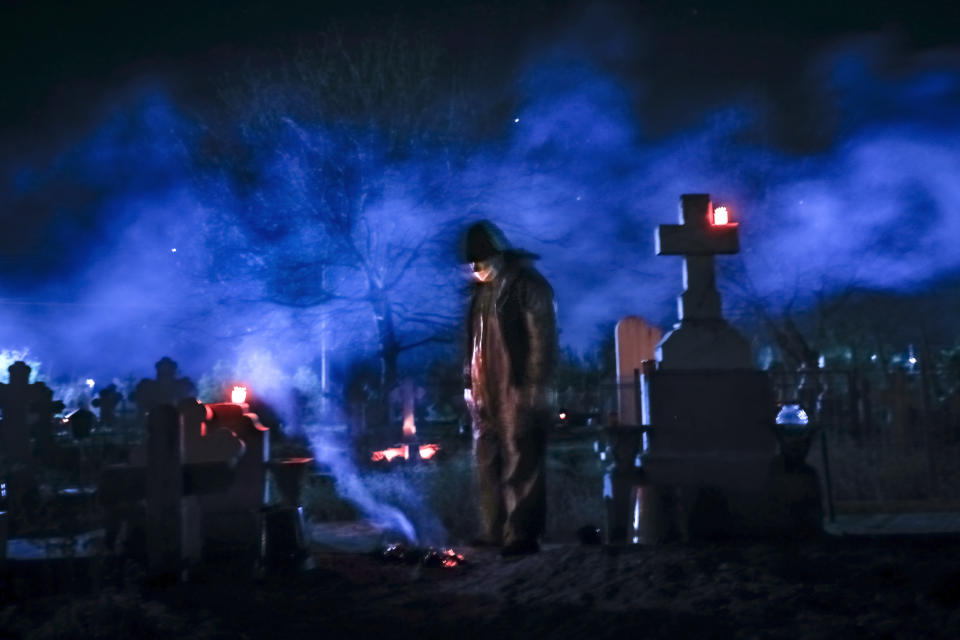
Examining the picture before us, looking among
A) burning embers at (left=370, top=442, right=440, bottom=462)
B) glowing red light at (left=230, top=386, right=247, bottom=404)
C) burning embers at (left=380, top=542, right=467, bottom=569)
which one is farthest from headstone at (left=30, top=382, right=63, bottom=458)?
burning embers at (left=380, top=542, right=467, bottom=569)

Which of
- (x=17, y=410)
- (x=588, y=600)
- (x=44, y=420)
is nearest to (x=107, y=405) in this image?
(x=44, y=420)

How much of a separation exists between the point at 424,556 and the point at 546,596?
171 centimetres

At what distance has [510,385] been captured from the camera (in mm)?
6504

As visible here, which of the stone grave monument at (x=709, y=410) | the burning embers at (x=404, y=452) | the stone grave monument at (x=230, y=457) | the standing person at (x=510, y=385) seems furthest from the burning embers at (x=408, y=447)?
the standing person at (x=510, y=385)

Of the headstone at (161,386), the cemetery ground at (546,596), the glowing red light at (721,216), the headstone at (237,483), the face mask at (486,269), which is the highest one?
the glowing red light at (721,216)

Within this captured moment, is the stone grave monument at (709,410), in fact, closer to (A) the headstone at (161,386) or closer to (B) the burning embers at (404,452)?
(B) the burning embers at (404,452)

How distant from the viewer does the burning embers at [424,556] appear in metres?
6.15

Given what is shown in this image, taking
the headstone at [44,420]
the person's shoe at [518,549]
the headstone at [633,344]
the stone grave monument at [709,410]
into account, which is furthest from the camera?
the headstone at [44,420]

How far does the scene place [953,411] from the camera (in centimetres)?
1483

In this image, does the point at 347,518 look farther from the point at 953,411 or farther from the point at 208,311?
the point at 953,411

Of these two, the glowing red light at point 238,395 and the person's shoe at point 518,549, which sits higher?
the glowing red light at point 238,395

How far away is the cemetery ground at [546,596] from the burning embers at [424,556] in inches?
2.0

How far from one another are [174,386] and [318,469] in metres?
2.65

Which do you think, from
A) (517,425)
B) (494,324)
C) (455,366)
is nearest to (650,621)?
(517,425)
